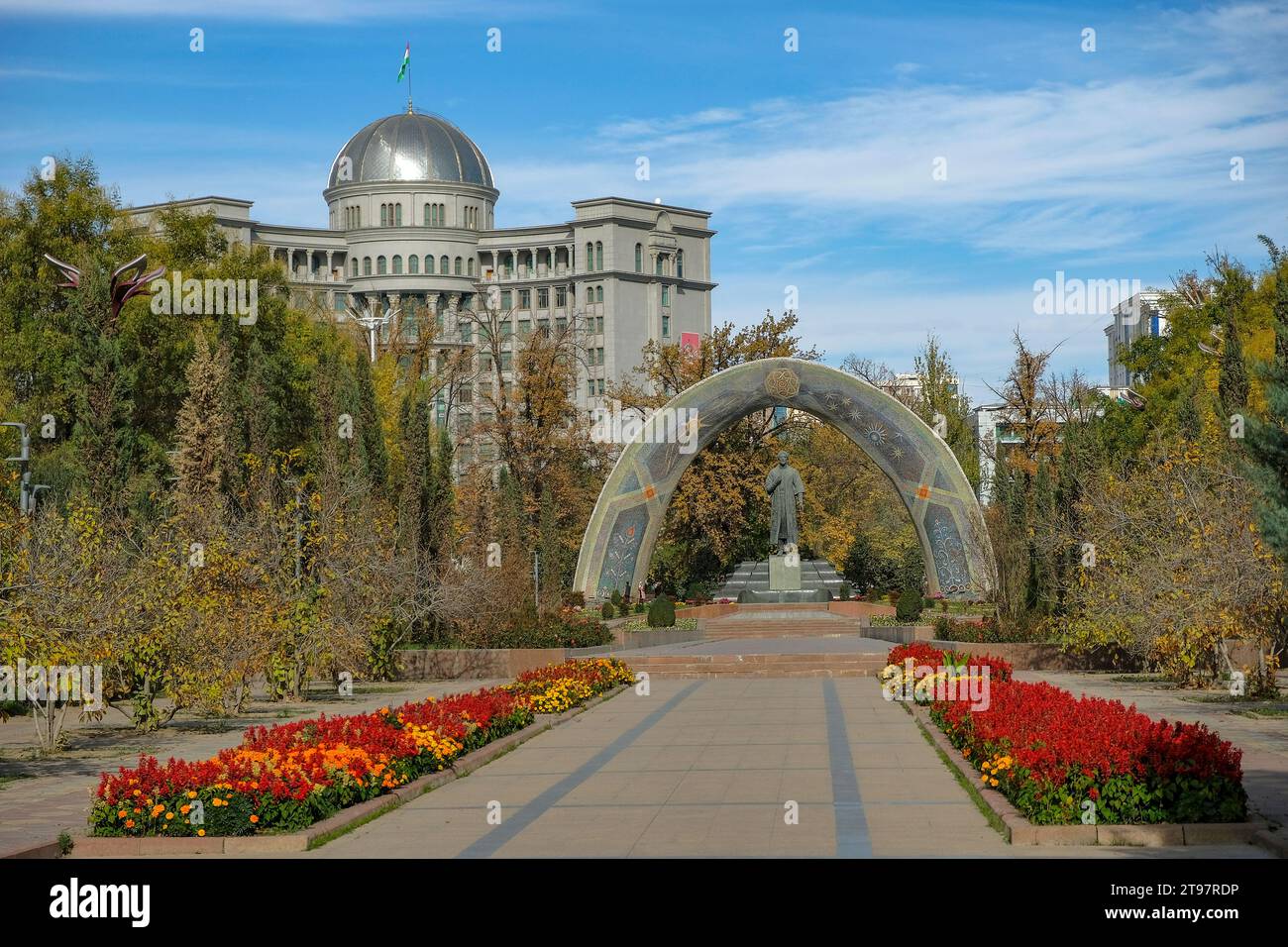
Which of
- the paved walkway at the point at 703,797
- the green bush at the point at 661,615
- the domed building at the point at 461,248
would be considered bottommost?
the paved walkway at the point at 703,797

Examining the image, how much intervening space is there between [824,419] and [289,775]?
113 ft

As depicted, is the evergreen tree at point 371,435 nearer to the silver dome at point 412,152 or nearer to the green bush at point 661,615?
the green bush at point 661,615

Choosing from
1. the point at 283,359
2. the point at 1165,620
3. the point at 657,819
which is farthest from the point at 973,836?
the point at 283,359

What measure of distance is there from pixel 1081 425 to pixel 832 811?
22587 mm

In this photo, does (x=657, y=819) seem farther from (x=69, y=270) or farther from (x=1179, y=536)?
(x=69, y=270)

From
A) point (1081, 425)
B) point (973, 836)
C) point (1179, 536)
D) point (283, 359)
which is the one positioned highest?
point (283, 359)

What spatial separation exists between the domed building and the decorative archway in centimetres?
5873

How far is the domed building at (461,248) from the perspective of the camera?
107m

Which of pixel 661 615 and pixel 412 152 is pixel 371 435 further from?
pixel 412 152

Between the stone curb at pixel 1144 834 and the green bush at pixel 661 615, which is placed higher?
the green bush at pixel 661 615

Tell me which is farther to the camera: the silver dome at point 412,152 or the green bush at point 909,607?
the silver dome at point 412,152

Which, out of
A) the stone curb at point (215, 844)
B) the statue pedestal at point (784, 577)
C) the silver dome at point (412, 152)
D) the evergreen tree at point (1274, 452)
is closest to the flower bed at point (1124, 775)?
the evergreen tree at point (1274, 452)

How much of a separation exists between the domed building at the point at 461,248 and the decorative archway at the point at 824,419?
58.7 metres
